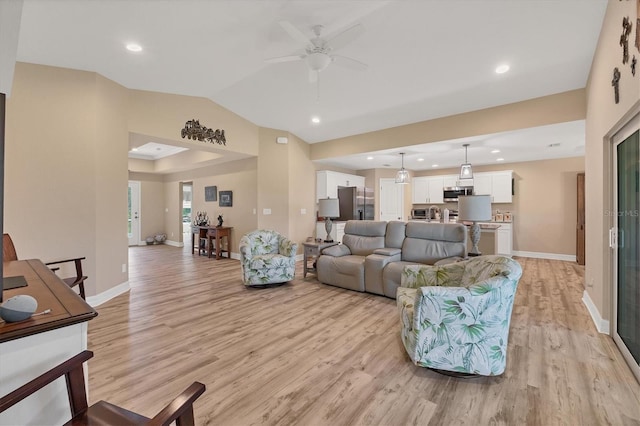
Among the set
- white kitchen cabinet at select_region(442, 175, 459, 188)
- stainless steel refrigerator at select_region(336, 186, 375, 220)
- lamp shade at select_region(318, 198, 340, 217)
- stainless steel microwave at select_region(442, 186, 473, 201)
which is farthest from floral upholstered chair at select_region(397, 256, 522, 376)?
white kitchen cabinet at select_region(442, 175, 459, 188)

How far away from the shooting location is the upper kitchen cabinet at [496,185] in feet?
22.6

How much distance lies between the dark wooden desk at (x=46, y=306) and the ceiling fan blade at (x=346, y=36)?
269 centimetres

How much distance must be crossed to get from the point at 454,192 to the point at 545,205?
79.5 inches

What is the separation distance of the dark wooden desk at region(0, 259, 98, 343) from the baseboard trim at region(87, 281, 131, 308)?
1.91 m

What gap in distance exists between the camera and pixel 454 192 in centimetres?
773

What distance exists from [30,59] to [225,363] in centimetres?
400

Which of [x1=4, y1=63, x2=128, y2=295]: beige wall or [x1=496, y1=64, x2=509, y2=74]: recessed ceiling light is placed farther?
[x1=496, y1=64, x2=509, y2=74]: recessed ceiling light

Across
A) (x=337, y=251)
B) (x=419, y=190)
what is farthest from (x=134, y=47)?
(x=419, y=190)

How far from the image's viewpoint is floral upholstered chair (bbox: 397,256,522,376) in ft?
6.32

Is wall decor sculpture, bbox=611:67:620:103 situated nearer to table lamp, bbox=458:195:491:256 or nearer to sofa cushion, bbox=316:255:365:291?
table lamp, bbox=458:195:491:256

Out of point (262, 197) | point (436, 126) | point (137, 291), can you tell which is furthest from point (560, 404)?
point (262, 197)

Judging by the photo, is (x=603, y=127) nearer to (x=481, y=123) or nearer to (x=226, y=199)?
(x=481, y=123)

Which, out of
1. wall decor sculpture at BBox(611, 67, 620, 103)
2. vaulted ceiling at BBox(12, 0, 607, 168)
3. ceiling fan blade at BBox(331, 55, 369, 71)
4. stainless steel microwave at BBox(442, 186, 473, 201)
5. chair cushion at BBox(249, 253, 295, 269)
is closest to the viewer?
wall decor sculpture at BBox(611, 67, 620, 103)

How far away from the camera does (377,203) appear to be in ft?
26.9
